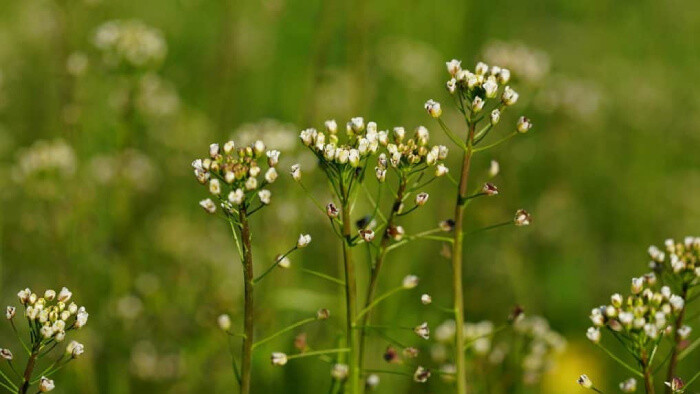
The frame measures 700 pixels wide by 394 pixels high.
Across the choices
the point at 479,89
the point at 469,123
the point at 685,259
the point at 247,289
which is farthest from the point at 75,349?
the point at 685,259

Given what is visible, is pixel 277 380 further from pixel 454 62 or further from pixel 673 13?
pixel 673 13

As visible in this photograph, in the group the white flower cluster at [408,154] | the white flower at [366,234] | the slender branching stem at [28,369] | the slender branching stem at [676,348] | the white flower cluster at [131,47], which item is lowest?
the slender branching stem at [28,369]

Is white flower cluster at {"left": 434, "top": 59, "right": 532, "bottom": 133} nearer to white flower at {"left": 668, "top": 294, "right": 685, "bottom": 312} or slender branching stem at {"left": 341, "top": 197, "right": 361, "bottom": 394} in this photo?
slender branching stem at {"left": 341, "top": 197, "right": 361, "bottom": 394}

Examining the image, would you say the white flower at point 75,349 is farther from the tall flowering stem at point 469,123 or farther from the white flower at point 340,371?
the tall flowering stem at point 469,123

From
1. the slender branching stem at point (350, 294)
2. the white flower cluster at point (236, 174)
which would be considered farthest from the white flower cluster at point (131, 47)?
the slender branching stem at point (350, 294)

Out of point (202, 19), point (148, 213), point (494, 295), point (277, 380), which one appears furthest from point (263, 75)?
point (277, 380)

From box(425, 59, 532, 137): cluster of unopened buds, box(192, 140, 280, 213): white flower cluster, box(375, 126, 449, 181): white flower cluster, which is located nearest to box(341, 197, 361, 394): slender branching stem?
box(375, 126, 449, 181): white flower cluster
